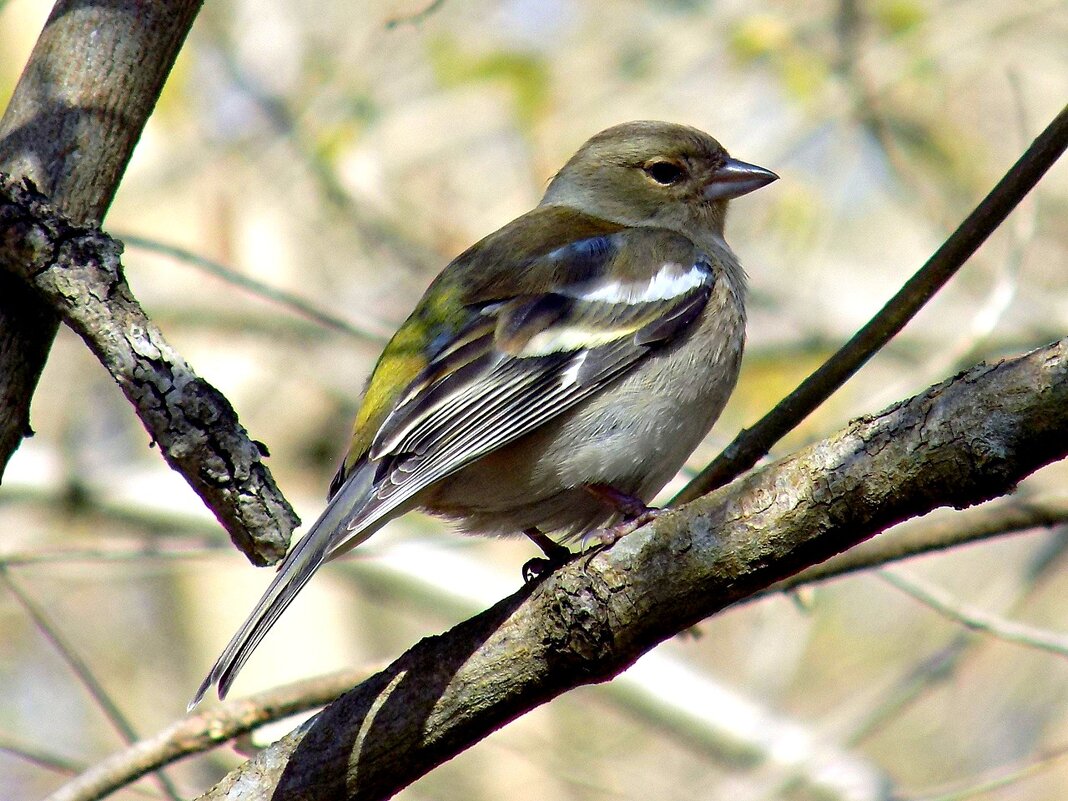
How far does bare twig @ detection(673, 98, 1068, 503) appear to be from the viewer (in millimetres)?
3258

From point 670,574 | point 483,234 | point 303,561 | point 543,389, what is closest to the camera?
point 670,574

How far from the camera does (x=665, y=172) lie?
5.98 meters

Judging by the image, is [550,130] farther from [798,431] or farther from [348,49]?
[798,431]

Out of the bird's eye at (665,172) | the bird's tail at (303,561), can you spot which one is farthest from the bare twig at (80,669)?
the bird's eye at (665,172)

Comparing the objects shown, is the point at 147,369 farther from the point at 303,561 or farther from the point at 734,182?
the point at 734,182

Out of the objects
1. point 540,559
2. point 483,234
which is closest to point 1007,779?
point 540,559

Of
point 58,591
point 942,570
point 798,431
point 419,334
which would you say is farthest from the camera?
point 942,570

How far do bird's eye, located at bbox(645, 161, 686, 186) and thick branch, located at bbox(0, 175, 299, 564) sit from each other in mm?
3305

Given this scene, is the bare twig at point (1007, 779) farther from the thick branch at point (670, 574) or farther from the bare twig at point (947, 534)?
the thick branch at point (670, 574)

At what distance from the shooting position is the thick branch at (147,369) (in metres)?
3.02

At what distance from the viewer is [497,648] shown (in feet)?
10.2

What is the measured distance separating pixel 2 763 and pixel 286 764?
27.0 ft

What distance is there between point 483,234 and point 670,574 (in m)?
7.04

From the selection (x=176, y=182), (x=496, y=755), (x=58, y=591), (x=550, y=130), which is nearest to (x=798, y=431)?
(x=550, y=130)
